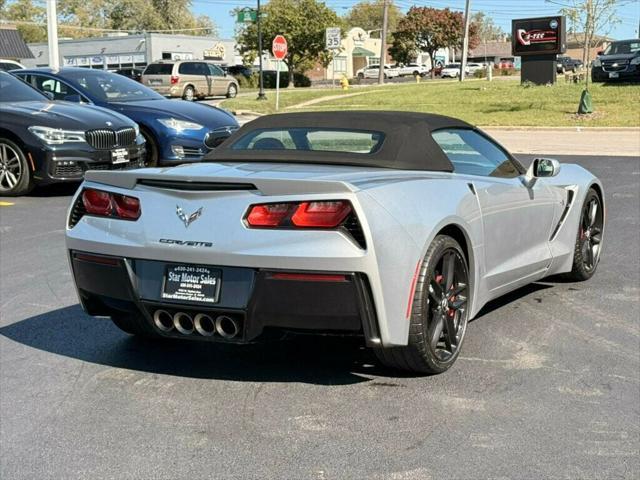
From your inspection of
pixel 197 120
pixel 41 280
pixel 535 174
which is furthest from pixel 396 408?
pixel 197 120

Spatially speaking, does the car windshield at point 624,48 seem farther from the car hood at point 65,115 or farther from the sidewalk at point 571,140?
the car hood at point 65,115

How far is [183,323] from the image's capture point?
3.97 m

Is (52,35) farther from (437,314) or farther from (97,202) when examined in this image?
(437,314)

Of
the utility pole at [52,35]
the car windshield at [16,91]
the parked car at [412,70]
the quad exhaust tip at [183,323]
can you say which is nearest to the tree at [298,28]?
the parked car at [412,70]

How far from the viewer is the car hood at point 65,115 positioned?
1045 centimetres

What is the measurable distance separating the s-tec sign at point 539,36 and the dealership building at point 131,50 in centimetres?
3731

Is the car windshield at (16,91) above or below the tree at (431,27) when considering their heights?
below

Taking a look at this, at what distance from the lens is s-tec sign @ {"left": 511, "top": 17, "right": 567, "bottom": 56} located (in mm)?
31734

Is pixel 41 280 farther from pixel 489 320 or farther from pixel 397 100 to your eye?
pixel 397 100

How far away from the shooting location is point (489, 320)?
532cm

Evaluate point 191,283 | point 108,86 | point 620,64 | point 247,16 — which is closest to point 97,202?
point 191,283

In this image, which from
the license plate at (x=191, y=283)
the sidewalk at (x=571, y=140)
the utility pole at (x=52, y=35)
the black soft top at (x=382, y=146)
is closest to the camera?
the license plate at (x=191, y=283)

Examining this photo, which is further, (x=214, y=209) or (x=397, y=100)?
(x=397, y=100)

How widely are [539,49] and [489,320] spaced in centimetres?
2909
